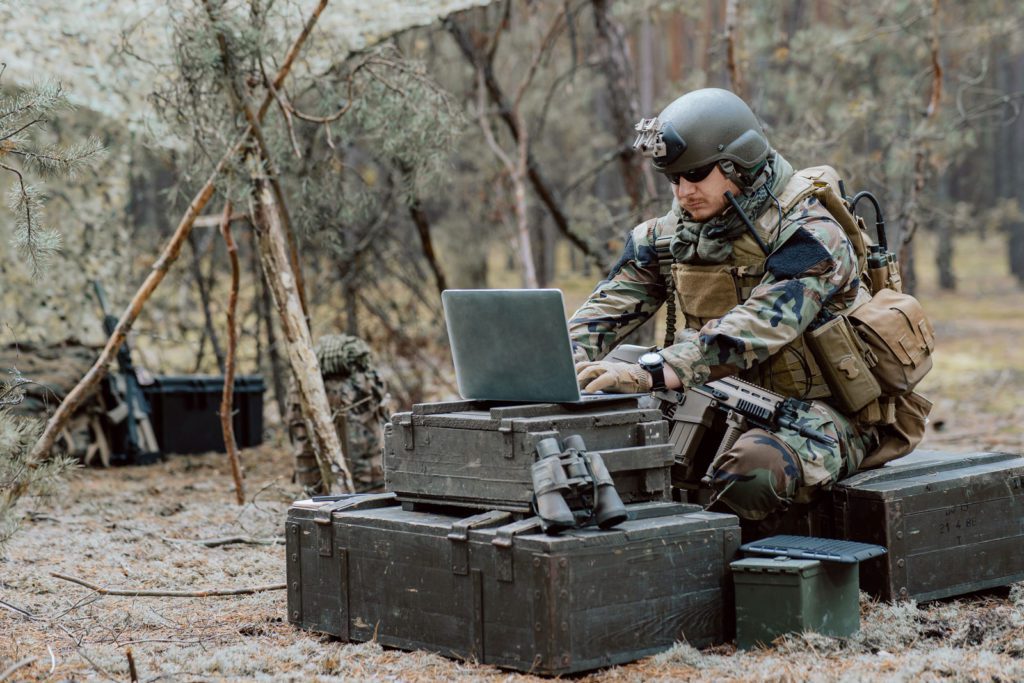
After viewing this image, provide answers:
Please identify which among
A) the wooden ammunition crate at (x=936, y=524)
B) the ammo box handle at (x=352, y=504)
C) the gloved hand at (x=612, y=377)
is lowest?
the wooden ammunition crate at (x=936, y=524)

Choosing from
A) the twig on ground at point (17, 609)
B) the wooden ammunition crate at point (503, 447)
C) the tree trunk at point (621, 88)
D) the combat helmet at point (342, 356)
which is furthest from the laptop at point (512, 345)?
the tree trunk at point (621, 88)

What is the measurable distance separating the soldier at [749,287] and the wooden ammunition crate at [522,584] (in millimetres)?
519

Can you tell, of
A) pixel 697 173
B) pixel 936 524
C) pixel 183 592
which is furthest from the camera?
pixel 183 592

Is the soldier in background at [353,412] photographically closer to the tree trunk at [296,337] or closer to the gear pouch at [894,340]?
the tree trunk at [296,337]

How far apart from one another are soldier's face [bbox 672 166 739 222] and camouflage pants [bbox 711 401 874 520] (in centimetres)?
88

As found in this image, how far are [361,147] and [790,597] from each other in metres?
9.69

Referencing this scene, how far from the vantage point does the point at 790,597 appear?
3.79 meters

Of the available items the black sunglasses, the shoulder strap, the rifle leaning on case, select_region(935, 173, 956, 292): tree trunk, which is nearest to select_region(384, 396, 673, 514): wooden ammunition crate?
the black sunglasses

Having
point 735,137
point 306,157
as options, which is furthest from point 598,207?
point 735,137

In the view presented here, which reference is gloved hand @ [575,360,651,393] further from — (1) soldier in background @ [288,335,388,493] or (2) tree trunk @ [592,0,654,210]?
(2) tree trunk @ [592,0,654,210]

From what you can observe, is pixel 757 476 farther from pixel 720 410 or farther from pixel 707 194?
pixel 707 194

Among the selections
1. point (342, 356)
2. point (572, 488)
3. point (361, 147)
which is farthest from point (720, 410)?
point (361, 147)

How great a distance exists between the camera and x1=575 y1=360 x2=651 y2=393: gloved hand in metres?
4.23

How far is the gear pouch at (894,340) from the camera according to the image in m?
4.62
